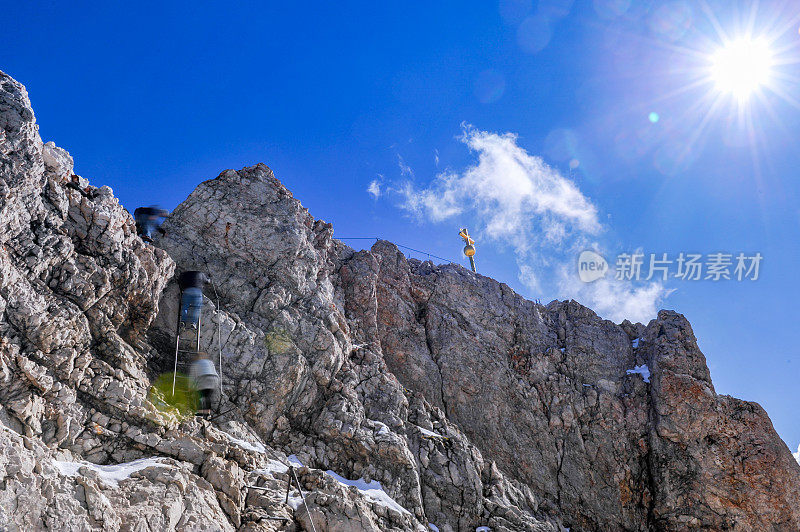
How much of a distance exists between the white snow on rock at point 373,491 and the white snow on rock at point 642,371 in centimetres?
2174

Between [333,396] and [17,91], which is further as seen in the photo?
[333,396]

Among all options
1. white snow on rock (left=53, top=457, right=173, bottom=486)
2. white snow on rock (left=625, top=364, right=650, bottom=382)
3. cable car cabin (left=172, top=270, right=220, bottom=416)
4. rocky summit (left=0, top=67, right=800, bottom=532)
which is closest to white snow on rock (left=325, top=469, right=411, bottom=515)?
rocky summit (left=0, top=67, right=800, bottom=532)

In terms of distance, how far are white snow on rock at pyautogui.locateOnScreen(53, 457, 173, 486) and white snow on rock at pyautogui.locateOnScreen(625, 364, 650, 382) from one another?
1215 inches

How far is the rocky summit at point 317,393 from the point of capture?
55.4ft

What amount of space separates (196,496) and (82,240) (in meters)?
11.5

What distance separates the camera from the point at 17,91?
21.0 meters

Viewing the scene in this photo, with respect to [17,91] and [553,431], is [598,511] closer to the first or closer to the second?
[553,431]

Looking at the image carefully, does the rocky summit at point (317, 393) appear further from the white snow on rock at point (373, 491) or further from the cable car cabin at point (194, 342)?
the cable car cabin at point (194, 342)

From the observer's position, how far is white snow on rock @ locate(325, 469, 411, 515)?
21188mm

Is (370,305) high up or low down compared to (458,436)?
up

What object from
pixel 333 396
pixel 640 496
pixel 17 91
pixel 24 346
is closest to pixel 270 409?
pixel 333 396

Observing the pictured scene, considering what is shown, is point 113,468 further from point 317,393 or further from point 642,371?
point 642,371

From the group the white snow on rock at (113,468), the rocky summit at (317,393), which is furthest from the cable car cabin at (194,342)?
the white snow on rock at (113,468)

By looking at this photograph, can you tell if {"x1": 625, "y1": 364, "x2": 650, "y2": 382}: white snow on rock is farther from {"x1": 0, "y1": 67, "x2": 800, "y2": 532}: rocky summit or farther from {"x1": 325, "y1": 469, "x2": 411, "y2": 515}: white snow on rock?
{"x1": 325, "y1": 469, "x2": 411, "y2": 515}: white snow on rock
